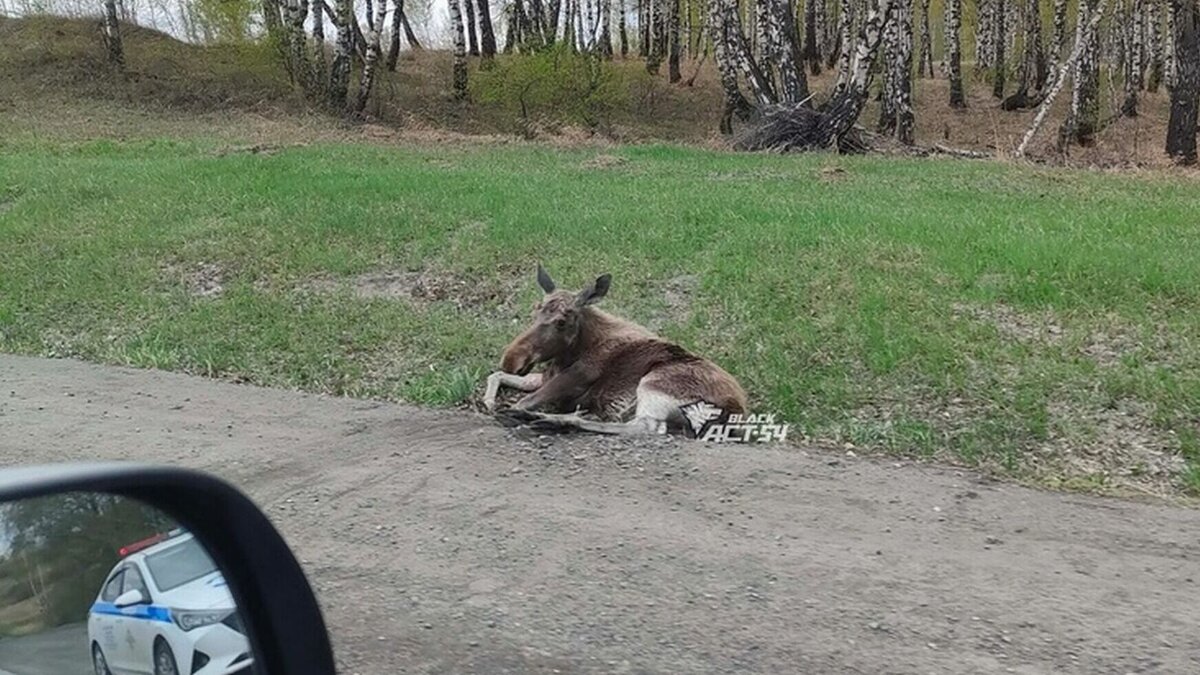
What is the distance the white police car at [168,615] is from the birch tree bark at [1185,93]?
73.3 feet

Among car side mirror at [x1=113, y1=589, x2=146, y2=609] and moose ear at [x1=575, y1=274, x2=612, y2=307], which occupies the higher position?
car side mirror at [x1=113, y1=589, x2=146, y2=609]

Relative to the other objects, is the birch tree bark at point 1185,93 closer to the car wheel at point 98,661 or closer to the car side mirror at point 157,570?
the car side mirror at point 157,570

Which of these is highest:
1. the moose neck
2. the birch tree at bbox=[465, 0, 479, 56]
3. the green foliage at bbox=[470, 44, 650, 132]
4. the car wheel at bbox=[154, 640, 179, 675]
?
the birch tree at bbox=[465, 0, 479, 56]

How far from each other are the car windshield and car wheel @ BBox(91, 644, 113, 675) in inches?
7.4

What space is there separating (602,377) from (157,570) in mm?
5524

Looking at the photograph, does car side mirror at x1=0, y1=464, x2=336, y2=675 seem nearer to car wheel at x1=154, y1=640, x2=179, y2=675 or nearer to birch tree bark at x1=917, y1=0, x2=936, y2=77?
car wheel at x1=154, y1=640, x2=179, y2=675

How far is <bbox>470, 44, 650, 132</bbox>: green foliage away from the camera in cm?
2944

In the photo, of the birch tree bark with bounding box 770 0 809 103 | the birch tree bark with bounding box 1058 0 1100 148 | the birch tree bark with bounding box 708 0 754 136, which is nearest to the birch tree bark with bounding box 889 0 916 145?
the birch tree bark with bounding box 770 0 809 103

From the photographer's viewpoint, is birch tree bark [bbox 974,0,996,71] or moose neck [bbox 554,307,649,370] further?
birch tree bark [bbox 974,0,996,71]

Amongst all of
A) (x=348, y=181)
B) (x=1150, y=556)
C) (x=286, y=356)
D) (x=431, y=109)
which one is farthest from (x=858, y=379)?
(x=431, y=109)

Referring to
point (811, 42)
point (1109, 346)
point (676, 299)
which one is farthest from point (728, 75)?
point (1109, 346)

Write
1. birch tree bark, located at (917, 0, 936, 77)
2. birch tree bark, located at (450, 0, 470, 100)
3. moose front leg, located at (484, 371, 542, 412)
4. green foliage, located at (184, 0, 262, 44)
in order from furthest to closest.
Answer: birch tree bark, located at (917, 0, 936, 77), birch tree bark, located at (450, 0, 470, 100), green foliage, located at (184, 0, 262, 44), moose front leg, located at (484, 371, 542, 412)

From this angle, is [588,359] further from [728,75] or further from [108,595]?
[728,75]

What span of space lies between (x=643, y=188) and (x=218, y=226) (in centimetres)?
531
